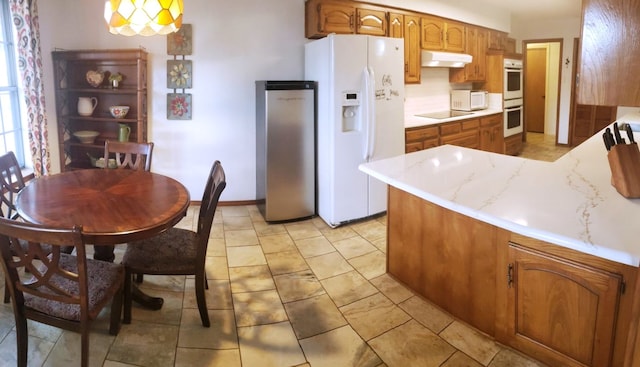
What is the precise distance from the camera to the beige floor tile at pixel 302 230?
3.76 meters

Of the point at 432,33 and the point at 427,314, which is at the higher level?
the point at 432,33

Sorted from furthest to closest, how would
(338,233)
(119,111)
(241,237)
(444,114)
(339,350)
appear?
(444,114), (119,111), (338,233), (241,237), (339,350)

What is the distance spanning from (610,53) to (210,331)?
2.15 metres

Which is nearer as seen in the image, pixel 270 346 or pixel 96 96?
pixel 270 346

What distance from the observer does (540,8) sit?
6.71 meters

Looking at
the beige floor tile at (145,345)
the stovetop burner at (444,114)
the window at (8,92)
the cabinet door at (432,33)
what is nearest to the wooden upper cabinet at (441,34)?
the cabinet door at (432,33)

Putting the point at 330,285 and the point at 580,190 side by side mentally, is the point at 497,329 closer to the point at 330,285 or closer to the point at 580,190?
the point at 580,190

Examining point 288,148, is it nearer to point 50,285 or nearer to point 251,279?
point 251,279

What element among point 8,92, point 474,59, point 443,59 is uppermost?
point 474,59

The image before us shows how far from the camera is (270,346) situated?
216 cm

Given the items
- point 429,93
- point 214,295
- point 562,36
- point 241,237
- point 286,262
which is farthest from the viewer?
point 562,36

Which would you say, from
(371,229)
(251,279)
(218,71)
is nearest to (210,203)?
(251,279)

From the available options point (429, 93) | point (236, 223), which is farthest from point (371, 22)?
point (236, 223)

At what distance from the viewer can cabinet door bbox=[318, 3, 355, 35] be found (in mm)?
4113
